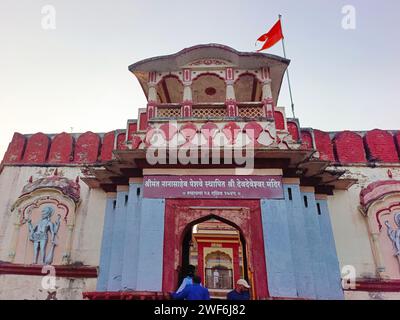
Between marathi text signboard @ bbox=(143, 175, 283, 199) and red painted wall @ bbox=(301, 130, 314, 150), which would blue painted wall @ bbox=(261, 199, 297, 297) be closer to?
marathi text signboard @ bbox=(143, 175, 283, 199)

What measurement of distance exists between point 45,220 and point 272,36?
27.8 ft

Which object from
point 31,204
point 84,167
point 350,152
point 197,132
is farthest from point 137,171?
point 350,152

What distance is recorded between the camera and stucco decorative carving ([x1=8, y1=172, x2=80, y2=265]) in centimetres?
834

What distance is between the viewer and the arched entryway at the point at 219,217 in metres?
6.53

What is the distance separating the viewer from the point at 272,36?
10.3 meters

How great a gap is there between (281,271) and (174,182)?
286 centimetres

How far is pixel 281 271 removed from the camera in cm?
642

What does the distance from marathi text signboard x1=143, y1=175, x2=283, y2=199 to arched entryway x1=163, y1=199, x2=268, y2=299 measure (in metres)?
0.15

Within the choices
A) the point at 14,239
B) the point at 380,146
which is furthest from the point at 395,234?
the point at 14,239

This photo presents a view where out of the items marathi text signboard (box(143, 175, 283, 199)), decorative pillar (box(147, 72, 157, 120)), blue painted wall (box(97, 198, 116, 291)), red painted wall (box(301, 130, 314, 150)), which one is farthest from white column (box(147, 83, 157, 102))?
red painted wall (box(301, 130, 314, 150))

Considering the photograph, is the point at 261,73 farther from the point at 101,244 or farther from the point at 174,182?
the point at 101,244
